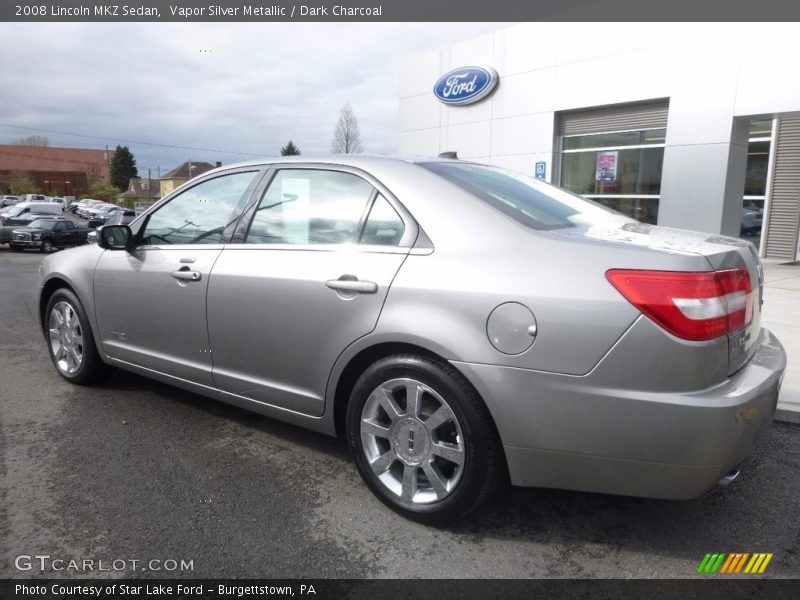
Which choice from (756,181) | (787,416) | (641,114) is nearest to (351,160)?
(787,416)

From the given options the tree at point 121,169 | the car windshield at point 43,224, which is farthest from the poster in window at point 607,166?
the tree at point 121,169

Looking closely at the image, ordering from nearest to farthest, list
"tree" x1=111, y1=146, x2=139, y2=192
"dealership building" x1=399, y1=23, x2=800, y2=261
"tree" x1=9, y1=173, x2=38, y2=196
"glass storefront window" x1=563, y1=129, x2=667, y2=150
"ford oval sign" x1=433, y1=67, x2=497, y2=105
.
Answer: "dealership building" x1=399, y1=23, x2=800, y2=261 < "glass storefront window" x1=563, y1=129, x2=667, y2=150 < "ford oval sign" x1=433, y1=67, x2=497, y2=105 < "tree" x1=9, y1=173, x2=38, y2=196 < "tree" x1=111, y1=146, x2=139, y2=192

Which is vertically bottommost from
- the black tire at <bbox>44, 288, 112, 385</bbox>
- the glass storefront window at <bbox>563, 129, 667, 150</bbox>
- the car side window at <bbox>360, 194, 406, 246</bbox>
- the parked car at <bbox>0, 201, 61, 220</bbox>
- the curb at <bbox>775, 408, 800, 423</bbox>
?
the curb at <bbox>775, 408, 800, 423</bbox>

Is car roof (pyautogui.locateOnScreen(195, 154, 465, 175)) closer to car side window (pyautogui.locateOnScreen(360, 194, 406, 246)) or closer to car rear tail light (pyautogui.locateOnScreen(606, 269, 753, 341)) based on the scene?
car side window (pyautogui.locateOnScreen(360, 194, 406, 246))

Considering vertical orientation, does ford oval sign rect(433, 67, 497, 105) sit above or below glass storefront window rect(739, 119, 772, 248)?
above

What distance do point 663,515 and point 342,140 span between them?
4446cm

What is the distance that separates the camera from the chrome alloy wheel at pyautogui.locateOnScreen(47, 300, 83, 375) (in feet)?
14.1

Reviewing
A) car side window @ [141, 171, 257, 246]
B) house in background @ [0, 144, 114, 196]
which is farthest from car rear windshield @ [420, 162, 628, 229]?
house in background @ [0, 144, 114, 196]

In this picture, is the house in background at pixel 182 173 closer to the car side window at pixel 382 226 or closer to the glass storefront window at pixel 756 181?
the glass storefront window at pixel 756 181

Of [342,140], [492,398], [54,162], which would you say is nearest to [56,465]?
[492,398]

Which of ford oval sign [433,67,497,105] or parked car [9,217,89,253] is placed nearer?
ford oval sign [433,67,497,105]

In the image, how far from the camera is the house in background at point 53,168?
92562mm

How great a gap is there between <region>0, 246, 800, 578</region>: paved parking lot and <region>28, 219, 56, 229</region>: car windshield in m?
20.6

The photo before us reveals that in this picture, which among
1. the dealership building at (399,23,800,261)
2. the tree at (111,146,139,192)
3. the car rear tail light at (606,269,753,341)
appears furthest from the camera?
the tree at (111,146,139,192)
